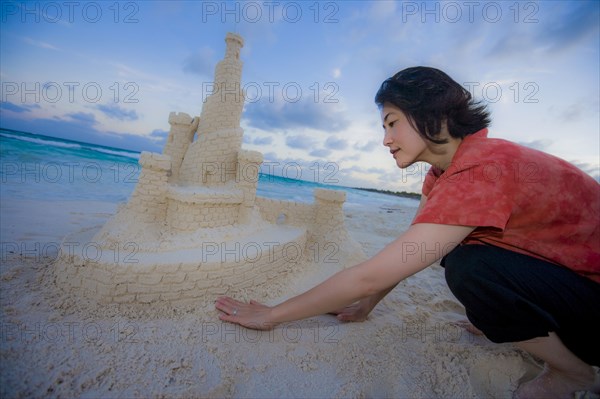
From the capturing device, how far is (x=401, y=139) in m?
1.62

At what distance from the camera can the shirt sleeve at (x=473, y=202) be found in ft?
4.08

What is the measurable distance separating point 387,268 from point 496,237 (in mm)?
786

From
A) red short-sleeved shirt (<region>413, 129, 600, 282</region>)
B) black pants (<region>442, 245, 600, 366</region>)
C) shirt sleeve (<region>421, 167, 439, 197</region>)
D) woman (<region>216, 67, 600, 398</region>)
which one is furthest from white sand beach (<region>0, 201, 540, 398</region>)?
shirt sleeve (<region>421, 167, 439, 197</region>)

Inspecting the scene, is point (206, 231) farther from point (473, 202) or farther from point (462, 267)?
point (473, 202)

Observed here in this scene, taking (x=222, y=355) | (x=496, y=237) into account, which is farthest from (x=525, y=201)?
(x=222, y=355)

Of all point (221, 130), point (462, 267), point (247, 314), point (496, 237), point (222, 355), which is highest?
point (221, 130)

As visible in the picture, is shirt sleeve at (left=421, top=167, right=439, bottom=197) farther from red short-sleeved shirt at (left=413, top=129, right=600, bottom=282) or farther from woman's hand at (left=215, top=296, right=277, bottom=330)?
woman's hand at (left=215, top=296, right=277, bottom=330)

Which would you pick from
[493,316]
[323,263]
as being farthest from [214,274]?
[493,316]

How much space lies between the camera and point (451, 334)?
2.62m

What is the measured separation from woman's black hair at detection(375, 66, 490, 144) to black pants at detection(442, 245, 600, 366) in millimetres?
792

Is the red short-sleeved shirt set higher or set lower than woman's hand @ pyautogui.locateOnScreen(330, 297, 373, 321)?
higher

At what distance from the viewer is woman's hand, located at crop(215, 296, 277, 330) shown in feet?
6.70

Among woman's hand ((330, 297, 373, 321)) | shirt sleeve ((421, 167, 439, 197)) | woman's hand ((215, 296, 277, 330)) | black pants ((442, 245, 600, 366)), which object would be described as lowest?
woman's hand ((330, 297, 373, 321))

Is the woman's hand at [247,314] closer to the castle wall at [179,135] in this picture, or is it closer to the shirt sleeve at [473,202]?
the shirt sleeve at [473,202]
